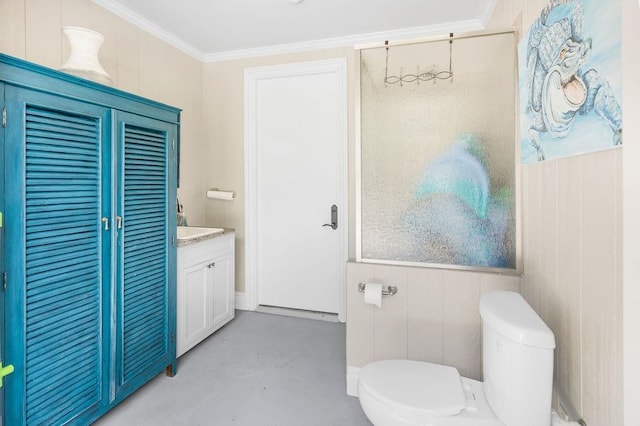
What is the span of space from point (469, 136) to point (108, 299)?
2013 millimetres

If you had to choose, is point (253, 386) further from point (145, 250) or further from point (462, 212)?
point (462, 212)

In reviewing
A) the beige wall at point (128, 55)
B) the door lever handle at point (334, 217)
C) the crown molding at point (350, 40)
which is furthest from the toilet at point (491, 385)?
the beige wall at point (128, 55)

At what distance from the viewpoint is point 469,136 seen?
1.80 metres

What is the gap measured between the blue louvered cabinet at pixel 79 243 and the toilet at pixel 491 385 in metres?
1.28

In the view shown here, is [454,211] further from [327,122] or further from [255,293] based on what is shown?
[255,293]

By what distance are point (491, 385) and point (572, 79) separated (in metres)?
1.05

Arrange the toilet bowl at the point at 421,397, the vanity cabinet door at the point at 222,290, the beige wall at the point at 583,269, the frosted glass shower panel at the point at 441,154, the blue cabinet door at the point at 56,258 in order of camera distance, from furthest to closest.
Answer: the vanity cabinet door at the point at 222,290 < the frosted glass shower panel at the point at 441,154 < the blue cabinet door at the point at 56,258 < the toilet bowl at the point at 421,397 < the beige wall at the point at 583,269

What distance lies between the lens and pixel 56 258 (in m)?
1.46

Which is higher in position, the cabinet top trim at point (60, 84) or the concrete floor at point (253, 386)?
the cabinet top trim at point (60, 84)

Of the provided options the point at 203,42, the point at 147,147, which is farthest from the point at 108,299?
the point at 203,42

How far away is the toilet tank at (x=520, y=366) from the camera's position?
3.45 ft

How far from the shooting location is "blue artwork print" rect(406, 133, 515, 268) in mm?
1788

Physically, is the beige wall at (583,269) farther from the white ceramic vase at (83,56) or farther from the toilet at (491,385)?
the white ceramic vase at (83,56)

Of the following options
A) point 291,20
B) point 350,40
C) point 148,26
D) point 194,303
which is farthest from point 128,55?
point 194,303
